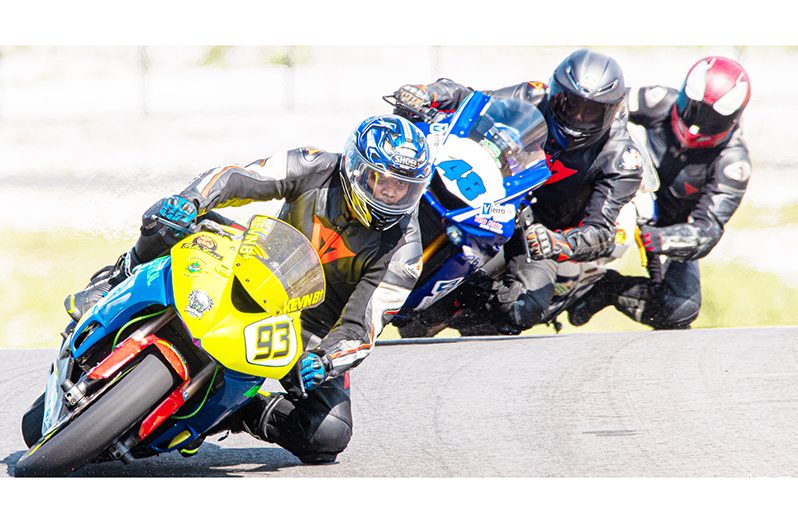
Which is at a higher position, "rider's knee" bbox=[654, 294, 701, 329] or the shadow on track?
the shadow on track

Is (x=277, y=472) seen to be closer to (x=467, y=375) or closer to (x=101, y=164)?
(x=467, y=375)

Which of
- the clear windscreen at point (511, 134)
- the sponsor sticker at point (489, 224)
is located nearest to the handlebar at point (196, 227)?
the sponsor sticker at point (489, 224)

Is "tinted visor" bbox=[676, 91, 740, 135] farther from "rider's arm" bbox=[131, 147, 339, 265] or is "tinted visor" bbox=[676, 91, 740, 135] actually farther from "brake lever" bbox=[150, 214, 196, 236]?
"brake lever" bbox=[150, 214, 196, 236]

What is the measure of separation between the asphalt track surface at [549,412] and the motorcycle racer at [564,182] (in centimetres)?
49

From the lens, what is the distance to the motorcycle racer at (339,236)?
546cm

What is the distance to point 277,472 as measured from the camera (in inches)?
219

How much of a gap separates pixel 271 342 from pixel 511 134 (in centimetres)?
376

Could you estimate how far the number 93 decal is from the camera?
4.69 metres

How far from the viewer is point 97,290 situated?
5.61m

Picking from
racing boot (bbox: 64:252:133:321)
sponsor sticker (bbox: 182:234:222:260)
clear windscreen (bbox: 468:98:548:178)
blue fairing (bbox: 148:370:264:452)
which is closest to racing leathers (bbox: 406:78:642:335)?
clear windscreen (bbox: 468:98:548:178)

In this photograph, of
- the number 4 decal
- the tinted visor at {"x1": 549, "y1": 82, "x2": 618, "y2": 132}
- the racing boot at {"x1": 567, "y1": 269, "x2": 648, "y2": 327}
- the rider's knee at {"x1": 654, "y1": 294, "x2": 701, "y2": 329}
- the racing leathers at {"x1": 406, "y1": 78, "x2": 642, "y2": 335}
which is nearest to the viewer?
the number 4 decal

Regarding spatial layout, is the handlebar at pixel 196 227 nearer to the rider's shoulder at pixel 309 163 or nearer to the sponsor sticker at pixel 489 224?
the rider's shoulder at pixel 309 163

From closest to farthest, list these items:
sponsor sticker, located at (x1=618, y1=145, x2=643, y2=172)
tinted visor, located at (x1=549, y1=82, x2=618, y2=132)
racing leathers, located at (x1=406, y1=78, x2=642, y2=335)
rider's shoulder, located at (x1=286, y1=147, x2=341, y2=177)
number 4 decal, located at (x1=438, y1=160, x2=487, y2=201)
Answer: rider's shoulder, located at (x1=286, y1=147, x2=341, y2=177), number 4 decal, located at (x1=438, y1=160, x2=487, y2=201), tinted visor, located at (x1=549, y1=82, x2=618, y2=132), racing leathers, located at (x1=406, y1=78, x2=642, y2=335), sponsor sticker, located at (x1=618, y1=145, x2=643, y2=172)

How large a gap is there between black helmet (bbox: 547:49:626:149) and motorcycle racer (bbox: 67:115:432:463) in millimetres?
3301
